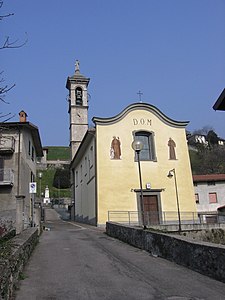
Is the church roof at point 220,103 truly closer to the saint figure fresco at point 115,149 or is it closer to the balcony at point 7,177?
the saint figure fresco at point 115,149

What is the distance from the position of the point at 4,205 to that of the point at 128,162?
984cm

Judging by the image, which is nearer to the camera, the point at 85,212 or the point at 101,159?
the point at 101,159

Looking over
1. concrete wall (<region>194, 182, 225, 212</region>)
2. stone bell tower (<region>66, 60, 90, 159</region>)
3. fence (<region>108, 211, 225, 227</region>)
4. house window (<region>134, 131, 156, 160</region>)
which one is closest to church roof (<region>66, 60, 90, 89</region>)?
stone bell tower (<region>66, 60, 90, 159</region>)

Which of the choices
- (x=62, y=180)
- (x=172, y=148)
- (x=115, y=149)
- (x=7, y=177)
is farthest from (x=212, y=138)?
(x=7, y=177)

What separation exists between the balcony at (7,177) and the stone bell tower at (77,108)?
15524mm

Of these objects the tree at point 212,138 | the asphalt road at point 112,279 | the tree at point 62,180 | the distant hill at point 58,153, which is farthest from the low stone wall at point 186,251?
the distant hill at point 58,153

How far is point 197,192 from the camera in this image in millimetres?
39281

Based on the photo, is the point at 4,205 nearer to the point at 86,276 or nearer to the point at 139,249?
the point at 139,249

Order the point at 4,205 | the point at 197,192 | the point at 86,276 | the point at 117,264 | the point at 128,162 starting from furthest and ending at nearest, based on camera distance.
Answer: the point at 197,192
the point at 128,162
the point at 4,205
the point at 117,264
the point at 86,276

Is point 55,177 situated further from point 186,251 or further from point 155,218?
point 186,251

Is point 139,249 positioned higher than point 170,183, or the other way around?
point 170,183

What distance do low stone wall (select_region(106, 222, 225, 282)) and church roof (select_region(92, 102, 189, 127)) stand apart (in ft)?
44.9

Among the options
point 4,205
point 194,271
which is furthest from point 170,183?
point 194,271

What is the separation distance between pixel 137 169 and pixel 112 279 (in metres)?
17.8
